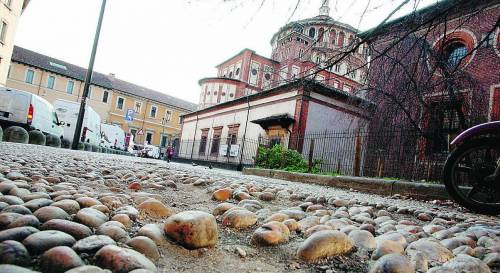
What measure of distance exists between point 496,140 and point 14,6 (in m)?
31.2

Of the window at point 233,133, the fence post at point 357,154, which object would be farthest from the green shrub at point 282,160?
the window at point 233,133

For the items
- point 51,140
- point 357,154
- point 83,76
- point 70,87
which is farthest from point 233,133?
point 83,76

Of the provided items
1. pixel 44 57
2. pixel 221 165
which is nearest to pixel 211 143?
pixel 221 165

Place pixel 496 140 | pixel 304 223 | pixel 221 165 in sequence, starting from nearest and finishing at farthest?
pixel 304 223, pixel 496 140, pixel 221 165

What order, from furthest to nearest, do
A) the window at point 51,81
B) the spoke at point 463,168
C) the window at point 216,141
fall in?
1. the window at point 51,81
2. the window at point 216,141
3. the spoke at point 463,168

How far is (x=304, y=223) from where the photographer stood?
6.37 feet

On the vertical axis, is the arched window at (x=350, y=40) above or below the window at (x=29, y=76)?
below

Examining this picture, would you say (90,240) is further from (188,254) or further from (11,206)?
(11,206)

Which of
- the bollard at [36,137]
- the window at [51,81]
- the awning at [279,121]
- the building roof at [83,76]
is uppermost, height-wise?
the building roof at [83,76]

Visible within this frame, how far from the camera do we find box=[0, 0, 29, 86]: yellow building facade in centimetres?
2258

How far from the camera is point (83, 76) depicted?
45.0 m

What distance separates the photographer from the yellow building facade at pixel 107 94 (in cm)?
4022

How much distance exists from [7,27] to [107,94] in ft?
72.8

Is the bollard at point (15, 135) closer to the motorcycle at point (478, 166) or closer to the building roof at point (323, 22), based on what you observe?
the building roof at point (323, 22)
